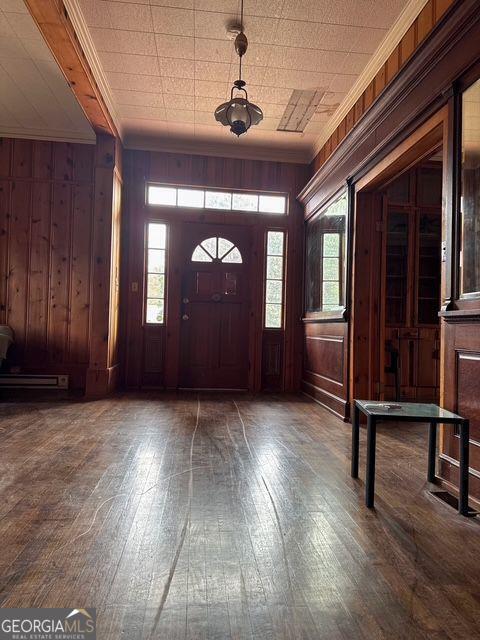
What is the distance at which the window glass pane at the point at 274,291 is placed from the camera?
223 inches

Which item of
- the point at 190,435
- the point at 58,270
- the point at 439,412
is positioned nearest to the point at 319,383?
the point at 190,435

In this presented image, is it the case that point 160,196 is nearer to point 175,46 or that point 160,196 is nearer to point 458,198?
point 175,46

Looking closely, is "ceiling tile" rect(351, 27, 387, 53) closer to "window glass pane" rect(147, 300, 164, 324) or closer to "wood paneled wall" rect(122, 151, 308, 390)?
"wood paneled wall" rect(122, 151, 308, 390)

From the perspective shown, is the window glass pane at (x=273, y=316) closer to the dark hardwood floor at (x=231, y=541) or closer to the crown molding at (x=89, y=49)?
the dark hardwood floor at (x=231, y=541)

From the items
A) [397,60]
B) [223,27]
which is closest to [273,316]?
[397,60]

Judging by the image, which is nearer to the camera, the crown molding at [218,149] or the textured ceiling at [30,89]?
the textured ceiling at [30,89]

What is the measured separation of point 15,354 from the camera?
4.96m

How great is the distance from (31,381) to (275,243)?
3.40m

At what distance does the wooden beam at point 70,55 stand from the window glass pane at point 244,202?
1770 mm

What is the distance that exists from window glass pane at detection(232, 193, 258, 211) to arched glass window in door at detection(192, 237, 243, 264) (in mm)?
472

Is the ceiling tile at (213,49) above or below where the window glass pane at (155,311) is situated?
above

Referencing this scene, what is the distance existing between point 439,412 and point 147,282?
412 cm

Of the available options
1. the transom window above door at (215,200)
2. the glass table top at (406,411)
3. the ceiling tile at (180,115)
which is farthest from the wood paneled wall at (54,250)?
the glass table top at (406,411)

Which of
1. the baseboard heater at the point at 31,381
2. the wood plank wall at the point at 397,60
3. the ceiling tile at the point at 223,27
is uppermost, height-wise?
the ceiling tile at the point at 223,27
